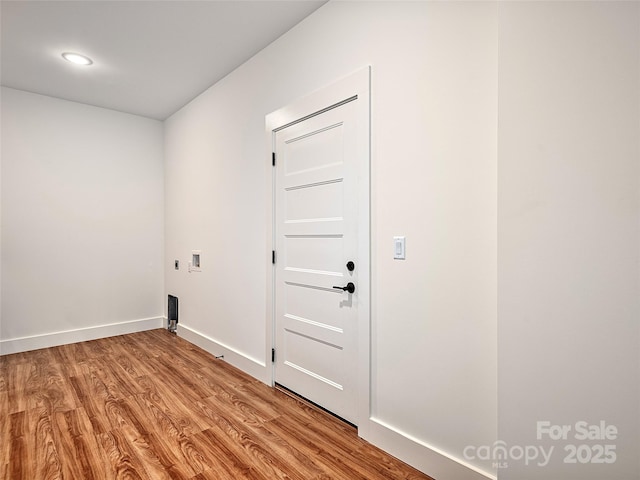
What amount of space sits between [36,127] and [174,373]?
311 cm

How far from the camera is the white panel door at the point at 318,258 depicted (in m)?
2.22

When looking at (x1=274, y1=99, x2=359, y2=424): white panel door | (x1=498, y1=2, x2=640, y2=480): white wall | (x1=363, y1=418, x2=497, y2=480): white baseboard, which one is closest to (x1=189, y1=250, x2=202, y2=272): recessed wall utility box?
(x1=274, y1=99, x2=359, y2=424): white panel door

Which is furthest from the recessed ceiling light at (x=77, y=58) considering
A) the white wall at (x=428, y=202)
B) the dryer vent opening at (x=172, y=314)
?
the dryer vent opening at (x=172, y=314)

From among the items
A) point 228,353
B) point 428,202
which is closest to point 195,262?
point 228,353

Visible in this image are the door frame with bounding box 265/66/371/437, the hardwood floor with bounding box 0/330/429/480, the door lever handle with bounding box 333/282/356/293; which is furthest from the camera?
the door lever handle with bounding box 333/282/356/293

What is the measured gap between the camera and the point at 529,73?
1244mm

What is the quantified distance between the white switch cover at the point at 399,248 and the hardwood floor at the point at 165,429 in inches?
43.0

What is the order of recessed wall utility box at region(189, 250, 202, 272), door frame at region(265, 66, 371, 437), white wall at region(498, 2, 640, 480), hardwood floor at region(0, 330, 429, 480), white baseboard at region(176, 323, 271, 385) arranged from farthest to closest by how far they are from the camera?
recessed wall utility box at region(189, 250, 202, 272) → white baseboard at region(176, 323, 271, 385) → door frame at region(265, 66, 371, 437) → hardwood floor at region(0, 330, 429, 480) → white wall at region(498, 2, 640, 480)

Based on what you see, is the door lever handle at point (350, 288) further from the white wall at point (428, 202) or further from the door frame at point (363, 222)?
the white wall at point (428, 202)

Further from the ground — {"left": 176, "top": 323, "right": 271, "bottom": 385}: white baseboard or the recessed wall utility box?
the recessed wall utility box

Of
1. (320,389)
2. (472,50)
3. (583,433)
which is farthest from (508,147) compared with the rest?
(320,389)

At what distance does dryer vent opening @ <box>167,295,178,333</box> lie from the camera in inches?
177

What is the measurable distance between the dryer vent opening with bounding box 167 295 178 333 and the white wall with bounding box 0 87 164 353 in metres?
0.26

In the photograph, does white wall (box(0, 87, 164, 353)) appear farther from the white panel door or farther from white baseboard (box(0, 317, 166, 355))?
the white panel door
